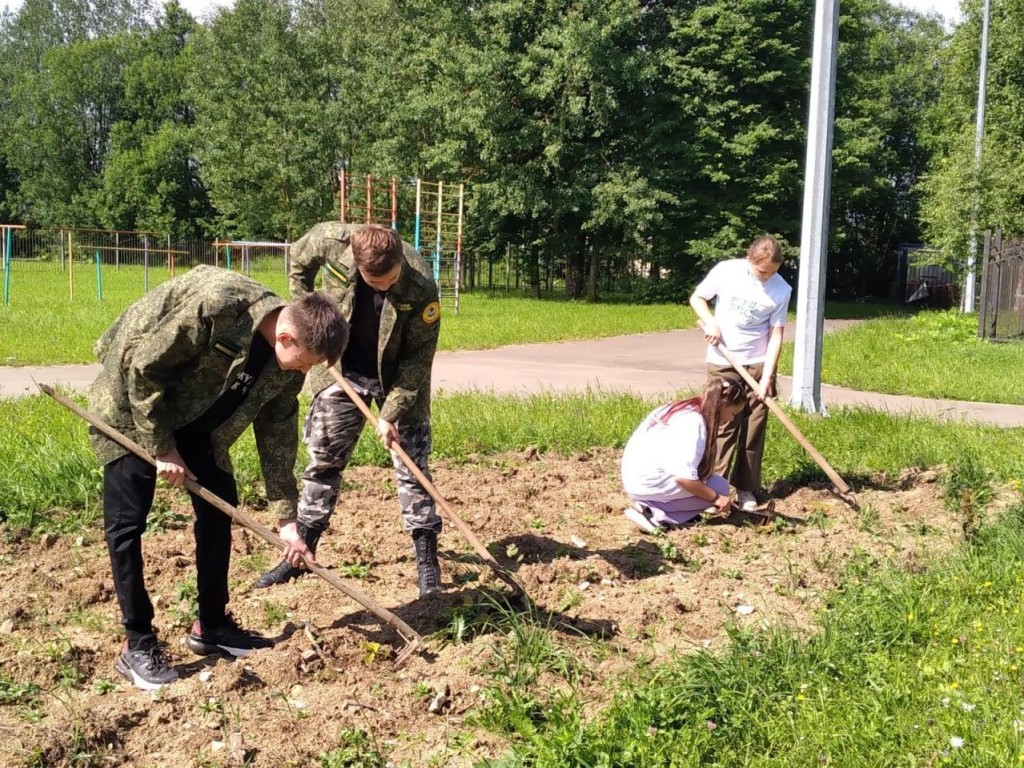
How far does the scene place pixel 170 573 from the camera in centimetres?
437

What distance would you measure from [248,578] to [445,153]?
25.0 metres

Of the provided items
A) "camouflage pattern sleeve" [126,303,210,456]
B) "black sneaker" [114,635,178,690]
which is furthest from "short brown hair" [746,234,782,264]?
"black sneaker" [114,635,178,690]

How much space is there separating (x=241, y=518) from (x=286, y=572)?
112 centimetres

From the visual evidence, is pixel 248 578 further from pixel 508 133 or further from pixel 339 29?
pixel 339 29

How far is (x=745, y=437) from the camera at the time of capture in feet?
18.9

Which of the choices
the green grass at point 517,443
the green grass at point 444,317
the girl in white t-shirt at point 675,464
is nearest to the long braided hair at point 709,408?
the girl in white t-shirt at point 675,464

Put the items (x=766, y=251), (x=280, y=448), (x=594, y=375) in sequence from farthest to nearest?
(x=594, y=375), (x=766, y=251), (x=280, y=448)

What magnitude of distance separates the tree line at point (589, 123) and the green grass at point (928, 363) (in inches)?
205

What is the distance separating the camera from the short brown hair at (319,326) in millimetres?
2949

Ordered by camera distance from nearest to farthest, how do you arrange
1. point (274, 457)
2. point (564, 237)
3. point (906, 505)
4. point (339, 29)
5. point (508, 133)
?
point (274, 457), point (906, 505), point (508, 133), point (564, 237), point (339, 29)

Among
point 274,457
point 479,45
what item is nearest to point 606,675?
point 274,457

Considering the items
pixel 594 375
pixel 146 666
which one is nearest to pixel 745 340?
pixel 146 666

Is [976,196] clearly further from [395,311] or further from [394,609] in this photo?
[394,609]

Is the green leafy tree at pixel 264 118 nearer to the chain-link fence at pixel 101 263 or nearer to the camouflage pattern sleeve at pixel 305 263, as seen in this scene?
the chain-link fence at pixel 101 263
